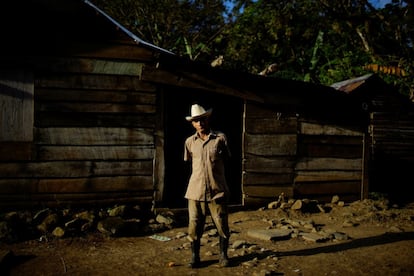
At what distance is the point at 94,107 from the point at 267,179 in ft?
12.6

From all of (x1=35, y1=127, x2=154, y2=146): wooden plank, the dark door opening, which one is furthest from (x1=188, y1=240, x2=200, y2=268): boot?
the dark door opening

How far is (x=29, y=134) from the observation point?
6355 millimetres

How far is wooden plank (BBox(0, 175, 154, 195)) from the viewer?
6.28 m

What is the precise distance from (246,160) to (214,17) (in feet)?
53.7

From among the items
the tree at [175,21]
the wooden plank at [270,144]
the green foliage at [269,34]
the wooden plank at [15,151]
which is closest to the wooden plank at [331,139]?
the wooden plank at [270,144]

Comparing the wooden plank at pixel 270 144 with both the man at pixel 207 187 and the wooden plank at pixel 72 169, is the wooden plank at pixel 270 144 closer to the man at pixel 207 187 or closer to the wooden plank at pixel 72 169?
the wooden plank at pixel 72 169

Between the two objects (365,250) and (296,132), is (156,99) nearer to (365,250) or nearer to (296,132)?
(296,132)

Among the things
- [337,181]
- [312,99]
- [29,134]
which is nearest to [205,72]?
[312,99]

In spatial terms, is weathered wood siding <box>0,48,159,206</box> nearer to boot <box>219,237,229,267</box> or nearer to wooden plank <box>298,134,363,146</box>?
boot <box>219,237,229,267</box>

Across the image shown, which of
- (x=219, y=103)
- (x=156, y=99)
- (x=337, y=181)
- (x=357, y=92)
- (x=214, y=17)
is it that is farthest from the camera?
(x=214, y=17)

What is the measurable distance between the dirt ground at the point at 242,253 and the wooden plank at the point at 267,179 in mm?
994

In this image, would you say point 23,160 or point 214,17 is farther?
point 214,17

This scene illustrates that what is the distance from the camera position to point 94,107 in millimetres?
6621

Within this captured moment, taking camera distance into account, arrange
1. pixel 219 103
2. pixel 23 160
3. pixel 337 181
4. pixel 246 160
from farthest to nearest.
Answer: pixel 219 103
pixel 337 181
pixel 246 160
pixel 23 160
